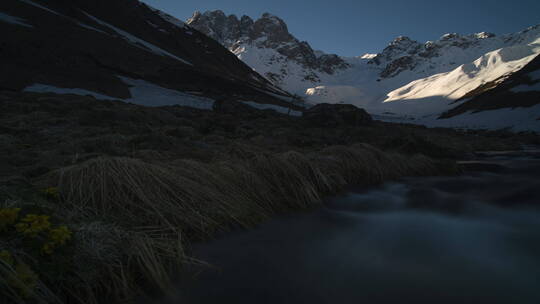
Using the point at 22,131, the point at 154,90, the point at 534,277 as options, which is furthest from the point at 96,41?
the point at 534,277

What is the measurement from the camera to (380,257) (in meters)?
2.34

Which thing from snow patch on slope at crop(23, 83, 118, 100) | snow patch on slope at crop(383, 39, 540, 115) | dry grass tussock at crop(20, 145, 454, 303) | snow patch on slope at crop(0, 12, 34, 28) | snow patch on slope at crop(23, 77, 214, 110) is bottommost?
snow patch on slope at crop(23, 83, 118, 100)

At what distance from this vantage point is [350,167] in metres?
4.91

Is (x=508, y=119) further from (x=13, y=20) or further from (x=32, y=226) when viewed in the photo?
(x=13, y=20)

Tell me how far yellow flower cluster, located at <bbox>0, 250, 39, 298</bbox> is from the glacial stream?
74 cm

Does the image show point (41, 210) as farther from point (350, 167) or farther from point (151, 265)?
point (350, 167)

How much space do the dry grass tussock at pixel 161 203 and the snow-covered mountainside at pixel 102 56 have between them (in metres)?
18.4

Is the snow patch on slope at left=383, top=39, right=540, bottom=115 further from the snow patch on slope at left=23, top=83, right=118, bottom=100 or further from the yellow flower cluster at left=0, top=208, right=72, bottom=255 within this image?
the yellow flower cluster at left=0, top=208, right=72, bottom=255

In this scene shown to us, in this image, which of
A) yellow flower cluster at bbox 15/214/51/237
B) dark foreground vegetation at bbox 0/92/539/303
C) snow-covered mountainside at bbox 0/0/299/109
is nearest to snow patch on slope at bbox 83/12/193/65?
snow-covered mountainside at bbox 0/0/299/109

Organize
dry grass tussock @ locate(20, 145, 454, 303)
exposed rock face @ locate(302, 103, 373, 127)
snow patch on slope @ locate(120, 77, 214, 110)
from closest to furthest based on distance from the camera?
dry grass tussock @ locate(20, 145, 454, 303) → exposed rock face @ locate(302, 103, 373, 127) → snow patch on slope @ locate(120, 77, 214, 110)

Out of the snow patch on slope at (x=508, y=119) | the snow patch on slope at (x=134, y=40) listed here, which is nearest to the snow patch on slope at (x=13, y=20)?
the snow patch on slope at (x=134, y=40)

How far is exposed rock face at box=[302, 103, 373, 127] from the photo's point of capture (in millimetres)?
16094

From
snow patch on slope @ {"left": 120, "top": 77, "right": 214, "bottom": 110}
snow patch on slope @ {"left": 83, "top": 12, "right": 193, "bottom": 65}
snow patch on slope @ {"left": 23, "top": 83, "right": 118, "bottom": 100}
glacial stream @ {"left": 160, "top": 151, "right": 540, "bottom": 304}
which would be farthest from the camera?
snow patch on slope @ {"left": 83, "top": 12, "right": 193, "bottom": 65}

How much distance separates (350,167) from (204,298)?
3.82 meters
